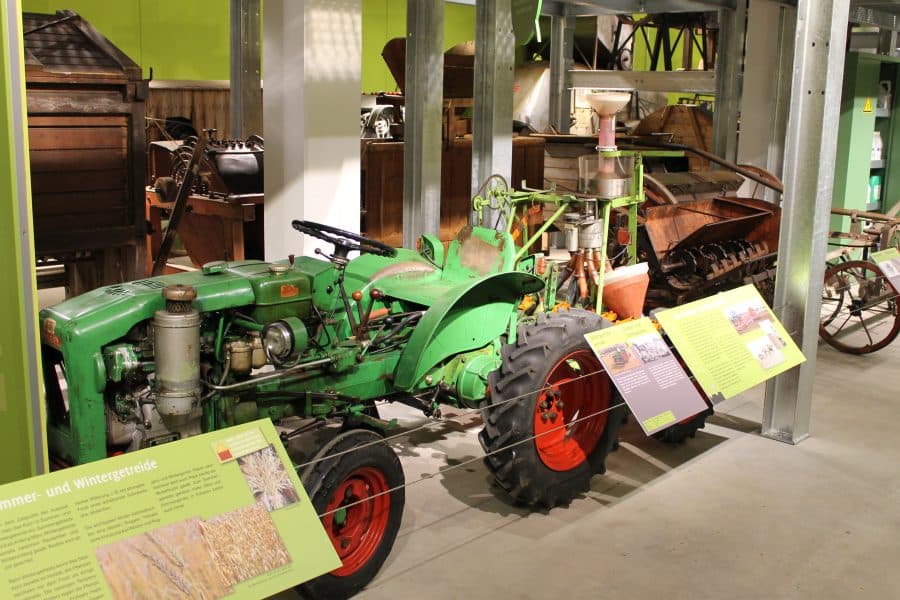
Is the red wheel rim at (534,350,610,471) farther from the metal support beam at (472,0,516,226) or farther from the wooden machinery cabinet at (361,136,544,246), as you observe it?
the wooden machinery cabinet at (361,136,544,246)

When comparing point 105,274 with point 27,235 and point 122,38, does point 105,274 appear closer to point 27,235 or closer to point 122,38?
point 27,235

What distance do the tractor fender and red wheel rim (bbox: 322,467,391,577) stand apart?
1.89 feet

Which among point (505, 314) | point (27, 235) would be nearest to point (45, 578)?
point (27, 235)

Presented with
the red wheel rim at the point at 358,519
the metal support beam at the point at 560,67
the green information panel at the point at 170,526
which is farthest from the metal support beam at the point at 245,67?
the green information panel at the point at 170,526

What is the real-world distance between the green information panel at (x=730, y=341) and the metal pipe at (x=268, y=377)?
56.4 inches

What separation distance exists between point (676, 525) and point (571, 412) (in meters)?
0.66

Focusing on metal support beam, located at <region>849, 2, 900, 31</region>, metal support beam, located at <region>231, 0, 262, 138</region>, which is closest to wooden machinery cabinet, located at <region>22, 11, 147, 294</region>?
metal support beam, located at <region>231, 0, 262, 138</region>

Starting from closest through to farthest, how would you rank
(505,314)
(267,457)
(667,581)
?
(267,457)
(667,581)
(505,314)

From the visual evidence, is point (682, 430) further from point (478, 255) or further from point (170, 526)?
point (170, 526)

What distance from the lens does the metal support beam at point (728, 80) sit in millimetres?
9906

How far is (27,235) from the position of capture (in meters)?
2.78

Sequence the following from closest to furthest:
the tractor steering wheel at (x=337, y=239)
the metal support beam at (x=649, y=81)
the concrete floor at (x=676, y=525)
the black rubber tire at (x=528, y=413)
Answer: the concrete floor at (x=676, y=525), the tractor steering wheel at (x=337, y=239), the black rubber tire at (x=528, y=413), the metal support beam at (x=649, y=81)

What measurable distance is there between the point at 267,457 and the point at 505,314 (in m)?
1.88

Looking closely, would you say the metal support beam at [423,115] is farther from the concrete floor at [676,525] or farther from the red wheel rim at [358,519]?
the red wheel rim at [358,519]
